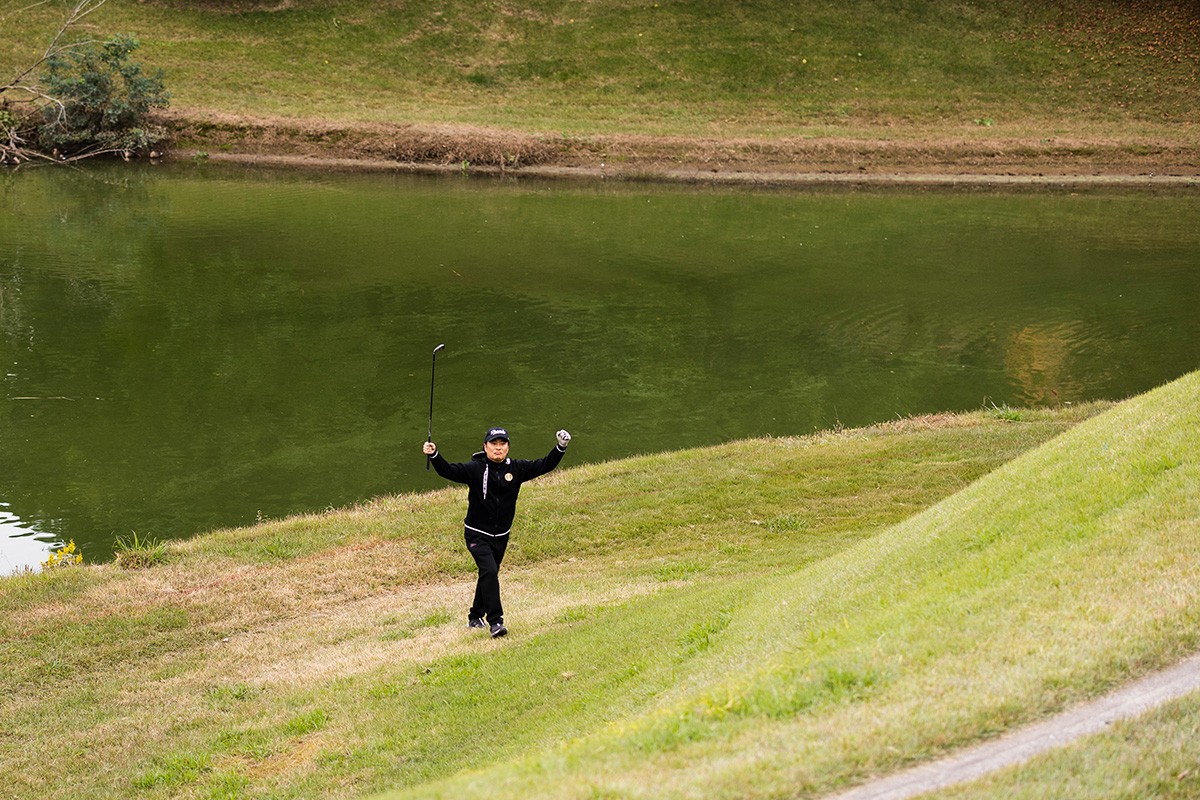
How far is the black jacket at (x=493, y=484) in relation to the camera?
14211 millimetres

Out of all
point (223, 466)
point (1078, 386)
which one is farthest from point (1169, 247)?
point (223, 466)

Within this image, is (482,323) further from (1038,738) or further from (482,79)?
(482,79)

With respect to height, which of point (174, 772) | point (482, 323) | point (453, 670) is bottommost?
point (482, 323)

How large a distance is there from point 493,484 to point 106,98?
5496cm

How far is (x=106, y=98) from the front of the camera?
61.6 metres

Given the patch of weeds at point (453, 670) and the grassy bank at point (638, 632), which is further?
the patch of weeds at point (453, 670)

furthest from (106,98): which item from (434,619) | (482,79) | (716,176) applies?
(434,619)

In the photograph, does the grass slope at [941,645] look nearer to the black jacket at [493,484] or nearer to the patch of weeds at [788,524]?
the black jacket at [493,484]

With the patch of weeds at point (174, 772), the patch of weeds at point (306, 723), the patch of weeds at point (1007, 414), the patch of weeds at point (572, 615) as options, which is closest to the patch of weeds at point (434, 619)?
the patch of weeds at point (572, 615)

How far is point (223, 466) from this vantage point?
995 inches

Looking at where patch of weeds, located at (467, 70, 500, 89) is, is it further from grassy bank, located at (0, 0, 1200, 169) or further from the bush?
the bush

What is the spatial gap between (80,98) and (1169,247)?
49.8m

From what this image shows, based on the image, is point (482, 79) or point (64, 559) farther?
point (482, 79)

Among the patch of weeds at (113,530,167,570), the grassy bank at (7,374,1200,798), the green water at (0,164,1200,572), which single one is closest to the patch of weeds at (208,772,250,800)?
the grassy bank at (7,374,1200,798)
